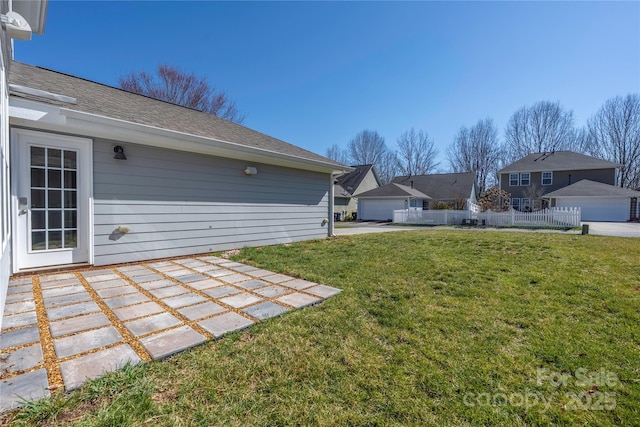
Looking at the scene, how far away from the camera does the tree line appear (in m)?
25.8

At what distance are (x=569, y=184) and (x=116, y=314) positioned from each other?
30.8 m

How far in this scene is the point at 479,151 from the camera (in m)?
31.9

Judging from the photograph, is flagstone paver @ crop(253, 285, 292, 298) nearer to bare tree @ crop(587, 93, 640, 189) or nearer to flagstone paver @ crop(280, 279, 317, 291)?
flagstone paver @ crop(280, 279, 317, 291)

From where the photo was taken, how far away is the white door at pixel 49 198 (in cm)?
377

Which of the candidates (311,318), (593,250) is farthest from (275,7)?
(593,250)

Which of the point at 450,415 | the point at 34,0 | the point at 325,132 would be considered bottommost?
the point at 450,415

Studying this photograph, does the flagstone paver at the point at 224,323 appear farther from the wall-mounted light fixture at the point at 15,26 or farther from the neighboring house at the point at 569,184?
the neighboring house at the point at 569,184

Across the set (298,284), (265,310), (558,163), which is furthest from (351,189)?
(265,310)

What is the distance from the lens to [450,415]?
4.88 feet

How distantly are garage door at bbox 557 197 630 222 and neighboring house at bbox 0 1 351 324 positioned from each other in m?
24.4

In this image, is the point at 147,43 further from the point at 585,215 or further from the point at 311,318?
the point at 585,215

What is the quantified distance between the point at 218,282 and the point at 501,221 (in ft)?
54.8

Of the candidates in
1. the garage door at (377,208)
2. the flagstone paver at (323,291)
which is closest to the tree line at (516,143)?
the garage door at (377,208)

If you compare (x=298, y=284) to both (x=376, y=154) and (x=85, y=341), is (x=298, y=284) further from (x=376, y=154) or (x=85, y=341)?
(x=376, y=154)
